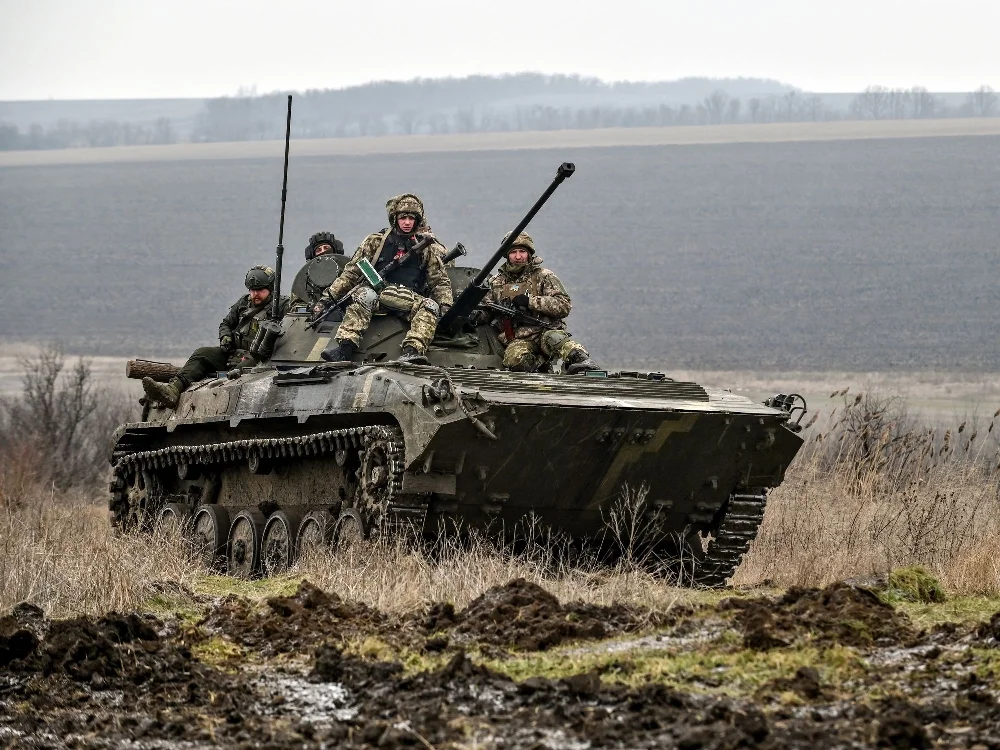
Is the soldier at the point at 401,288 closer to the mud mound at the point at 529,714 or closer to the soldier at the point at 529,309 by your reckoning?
the soldier at the point at 529,309

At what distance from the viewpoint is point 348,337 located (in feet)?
47.4

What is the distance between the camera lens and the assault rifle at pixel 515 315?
48.9 ft

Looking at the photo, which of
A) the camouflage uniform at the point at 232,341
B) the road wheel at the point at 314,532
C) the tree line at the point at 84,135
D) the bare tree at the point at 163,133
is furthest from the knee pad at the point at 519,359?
the bare tree at the point at 163,133

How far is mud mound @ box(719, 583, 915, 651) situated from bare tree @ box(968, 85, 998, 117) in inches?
4000

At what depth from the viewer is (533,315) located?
1492 centimetres

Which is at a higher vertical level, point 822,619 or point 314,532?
point 822,619

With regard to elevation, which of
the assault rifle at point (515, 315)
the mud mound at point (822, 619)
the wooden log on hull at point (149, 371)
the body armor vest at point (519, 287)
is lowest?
the wooden log on hull at point (149, 371)

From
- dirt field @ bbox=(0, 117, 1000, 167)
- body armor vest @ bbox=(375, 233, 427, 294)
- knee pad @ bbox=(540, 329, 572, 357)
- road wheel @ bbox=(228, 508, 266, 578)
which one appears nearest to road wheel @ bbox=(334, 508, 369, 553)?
road wheel @ bbox=(228, 508, 266, 578)

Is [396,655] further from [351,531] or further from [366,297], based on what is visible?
[366,297]

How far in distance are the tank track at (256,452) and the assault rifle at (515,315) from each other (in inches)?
79.9

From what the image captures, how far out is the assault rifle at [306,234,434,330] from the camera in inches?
581

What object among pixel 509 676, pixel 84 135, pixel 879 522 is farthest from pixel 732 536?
pixel 84 135

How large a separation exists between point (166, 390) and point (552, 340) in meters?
3.63

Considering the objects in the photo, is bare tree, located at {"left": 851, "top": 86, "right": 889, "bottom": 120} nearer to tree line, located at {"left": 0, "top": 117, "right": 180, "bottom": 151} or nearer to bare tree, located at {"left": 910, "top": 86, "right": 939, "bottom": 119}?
bare tree, located at {"left": 910, "top": 86, "right": 939, "bottom": 119}
